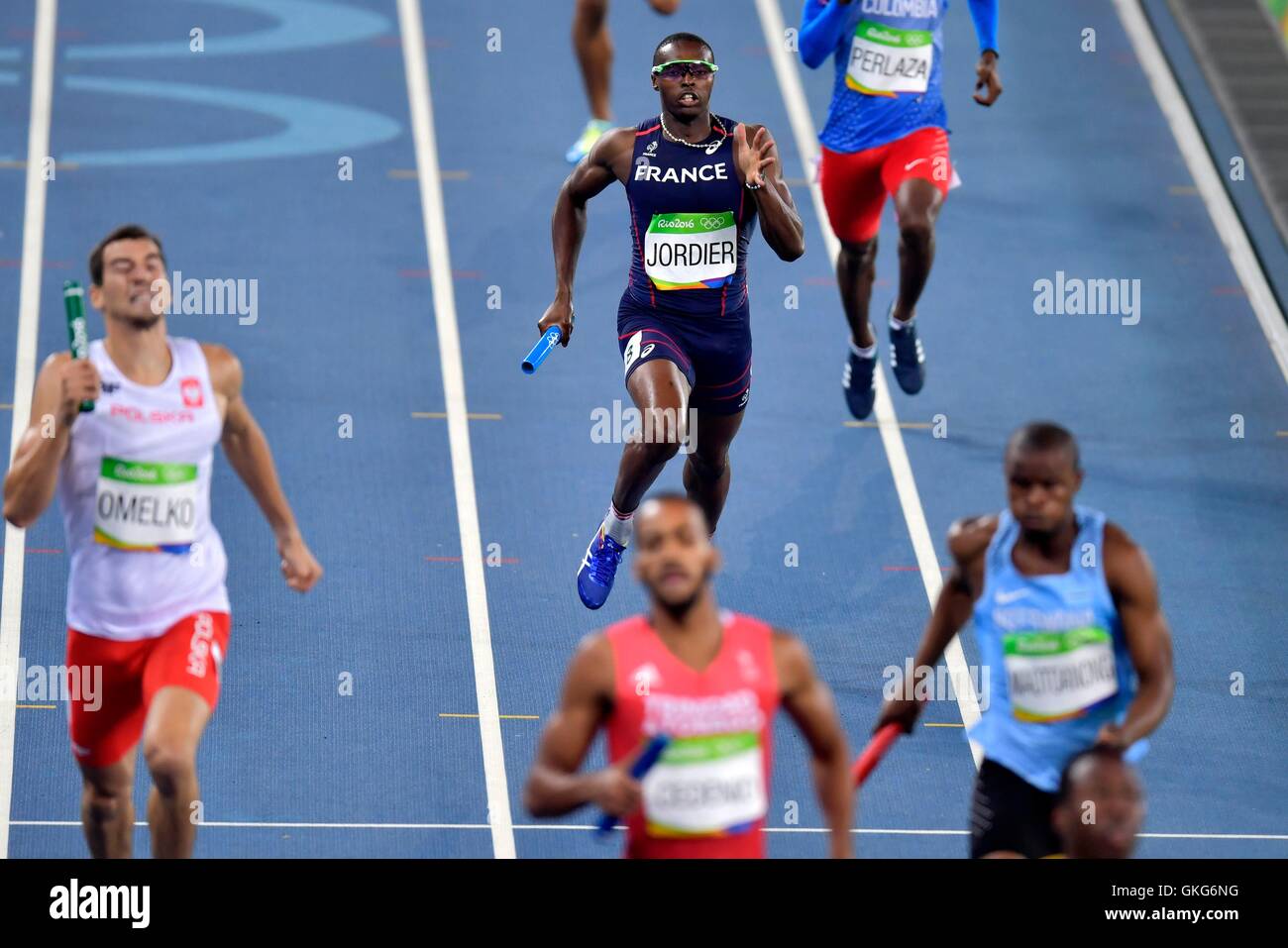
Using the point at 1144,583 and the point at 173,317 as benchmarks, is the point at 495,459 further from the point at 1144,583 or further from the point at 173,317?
the point at 1144,583

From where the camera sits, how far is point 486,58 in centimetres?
1336

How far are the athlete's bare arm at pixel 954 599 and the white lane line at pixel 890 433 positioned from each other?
1.38m

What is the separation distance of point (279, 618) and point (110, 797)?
2589 mm

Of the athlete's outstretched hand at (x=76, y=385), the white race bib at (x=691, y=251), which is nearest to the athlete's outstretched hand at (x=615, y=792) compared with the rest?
the athlete's outstretched hand at (x=76, y=385)

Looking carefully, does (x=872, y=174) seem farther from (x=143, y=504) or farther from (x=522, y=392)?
(x=143, y=504)

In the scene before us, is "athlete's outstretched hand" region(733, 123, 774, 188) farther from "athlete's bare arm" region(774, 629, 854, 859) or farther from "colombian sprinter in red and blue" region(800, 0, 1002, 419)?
"athlete's bare arm" region(774, 629, 854, 859)

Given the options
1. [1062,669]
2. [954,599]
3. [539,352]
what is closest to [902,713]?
[954,599]

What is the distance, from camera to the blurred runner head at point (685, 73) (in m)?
8.07

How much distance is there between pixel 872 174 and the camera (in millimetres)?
9797

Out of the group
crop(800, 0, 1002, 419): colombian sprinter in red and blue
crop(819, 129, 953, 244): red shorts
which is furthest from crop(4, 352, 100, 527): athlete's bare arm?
crop(819, 129, 953, 244): red shorts

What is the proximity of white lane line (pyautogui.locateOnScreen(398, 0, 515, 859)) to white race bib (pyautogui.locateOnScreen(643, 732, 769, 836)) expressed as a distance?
2703 millimetres

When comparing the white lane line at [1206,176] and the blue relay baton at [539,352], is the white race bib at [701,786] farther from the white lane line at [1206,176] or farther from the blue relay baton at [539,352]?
the white lane line at [1206,176]

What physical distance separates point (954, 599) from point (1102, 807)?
33.8 inches

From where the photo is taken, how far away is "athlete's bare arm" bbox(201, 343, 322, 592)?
6.09 m
